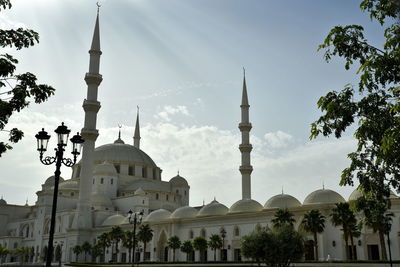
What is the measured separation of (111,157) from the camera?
8250 cm

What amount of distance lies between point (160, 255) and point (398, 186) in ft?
156

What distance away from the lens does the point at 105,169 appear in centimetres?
7688

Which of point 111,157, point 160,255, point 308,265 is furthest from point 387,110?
point 111,157

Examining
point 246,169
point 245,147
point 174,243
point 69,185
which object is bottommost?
point 174,243

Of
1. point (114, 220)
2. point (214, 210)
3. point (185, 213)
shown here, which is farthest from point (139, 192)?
point (214, 210)

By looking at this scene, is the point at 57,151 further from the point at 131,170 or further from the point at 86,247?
the point at 131,170

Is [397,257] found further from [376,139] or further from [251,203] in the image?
[376,139]

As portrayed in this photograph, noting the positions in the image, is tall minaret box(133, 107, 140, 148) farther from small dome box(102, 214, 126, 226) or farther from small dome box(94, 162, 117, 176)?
small dome box(102, 214, 126, 226)

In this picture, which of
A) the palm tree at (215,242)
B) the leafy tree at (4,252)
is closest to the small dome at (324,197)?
the palm tree at (215,242)

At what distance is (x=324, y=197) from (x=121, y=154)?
46051 millimetres

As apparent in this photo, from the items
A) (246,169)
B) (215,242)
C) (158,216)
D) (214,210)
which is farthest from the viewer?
(158,216)

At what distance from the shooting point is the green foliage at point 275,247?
29.3 m

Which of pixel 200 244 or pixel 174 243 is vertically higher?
pixel 174 243

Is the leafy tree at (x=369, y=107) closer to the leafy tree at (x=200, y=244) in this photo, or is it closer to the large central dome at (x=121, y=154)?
the leafy tree at (x=200, y=244)
